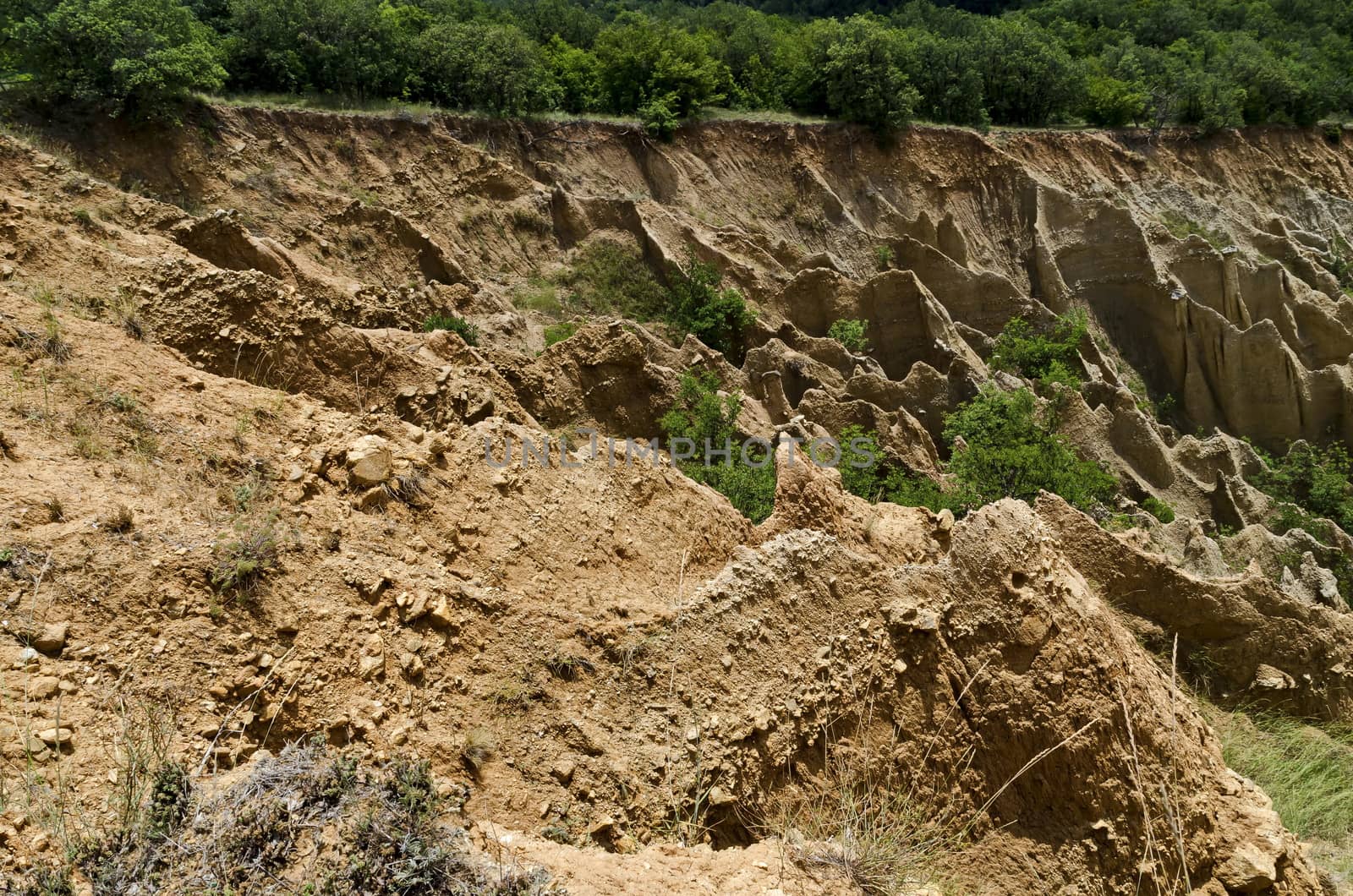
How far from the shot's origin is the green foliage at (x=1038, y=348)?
2414 centimetres

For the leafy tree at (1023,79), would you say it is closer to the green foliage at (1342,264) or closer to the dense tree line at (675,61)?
the dense tree line at (675,61)

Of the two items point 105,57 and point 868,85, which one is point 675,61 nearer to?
point 868,85

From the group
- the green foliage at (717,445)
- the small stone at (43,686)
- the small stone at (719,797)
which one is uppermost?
the small stone at (43,686)

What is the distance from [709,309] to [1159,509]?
1282cm

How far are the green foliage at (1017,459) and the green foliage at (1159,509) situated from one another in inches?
30.1

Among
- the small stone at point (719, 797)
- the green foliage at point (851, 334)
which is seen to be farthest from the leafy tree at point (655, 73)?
the small stone at point (719, 797)

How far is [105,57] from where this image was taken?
20.0m

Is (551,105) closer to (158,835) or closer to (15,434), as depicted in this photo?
(15,434)

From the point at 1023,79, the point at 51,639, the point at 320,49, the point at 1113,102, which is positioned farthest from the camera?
the point at 1113,102

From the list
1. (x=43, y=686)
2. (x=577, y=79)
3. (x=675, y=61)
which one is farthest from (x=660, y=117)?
(x=43, y=686)

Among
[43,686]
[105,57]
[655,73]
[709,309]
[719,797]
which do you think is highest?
[43,686]

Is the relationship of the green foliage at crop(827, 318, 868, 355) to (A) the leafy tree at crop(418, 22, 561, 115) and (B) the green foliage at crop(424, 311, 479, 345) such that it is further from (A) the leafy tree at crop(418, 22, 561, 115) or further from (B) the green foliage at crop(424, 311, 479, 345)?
(A) the leafy tree at crop(418, 22, 561, 115)

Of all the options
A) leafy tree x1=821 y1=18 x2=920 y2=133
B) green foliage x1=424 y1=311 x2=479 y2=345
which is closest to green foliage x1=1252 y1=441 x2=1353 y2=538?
leafy tree x1=821 y1=18 x2=920 y2=133

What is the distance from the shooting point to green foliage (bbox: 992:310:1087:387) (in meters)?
24.1
